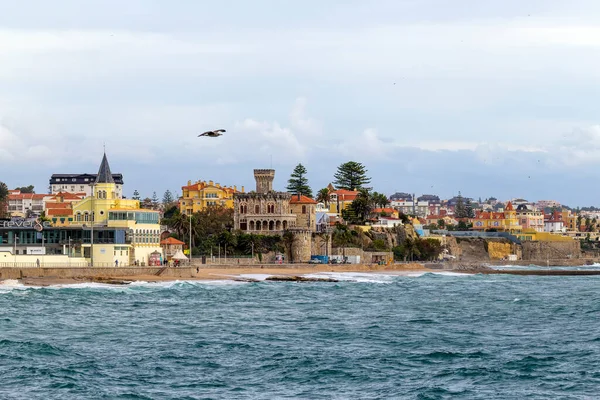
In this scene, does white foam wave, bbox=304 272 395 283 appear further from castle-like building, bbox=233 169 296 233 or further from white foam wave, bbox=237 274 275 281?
castle-like building, bbox=233 169 296 233

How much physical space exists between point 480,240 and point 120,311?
11507 cm

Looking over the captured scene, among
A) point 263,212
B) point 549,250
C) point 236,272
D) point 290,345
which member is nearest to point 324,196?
point 263,212

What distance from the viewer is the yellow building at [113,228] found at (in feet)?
300

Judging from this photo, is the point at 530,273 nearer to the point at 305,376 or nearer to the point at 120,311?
the point at 120,311

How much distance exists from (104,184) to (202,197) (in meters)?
57.4

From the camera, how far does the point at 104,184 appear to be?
320 feet

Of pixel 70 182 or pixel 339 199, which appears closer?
pixel 339 199

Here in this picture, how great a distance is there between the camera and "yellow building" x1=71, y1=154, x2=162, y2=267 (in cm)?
9156

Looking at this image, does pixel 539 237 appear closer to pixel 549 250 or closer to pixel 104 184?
pixel 549 250

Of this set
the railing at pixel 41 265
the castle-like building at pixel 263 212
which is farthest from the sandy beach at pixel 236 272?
the castle-like building at pixel 263 212

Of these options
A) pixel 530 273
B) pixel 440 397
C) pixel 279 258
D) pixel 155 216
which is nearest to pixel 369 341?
pixel 440 397

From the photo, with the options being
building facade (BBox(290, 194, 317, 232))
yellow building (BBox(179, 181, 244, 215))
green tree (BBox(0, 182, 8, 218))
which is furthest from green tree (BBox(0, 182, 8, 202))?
building facade (BBox(290, 194, 317, 232))

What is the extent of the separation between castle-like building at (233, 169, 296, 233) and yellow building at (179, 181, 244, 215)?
22.2m

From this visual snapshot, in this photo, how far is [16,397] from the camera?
34.7 metres
